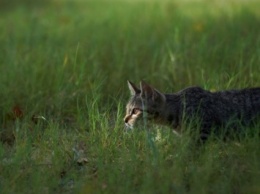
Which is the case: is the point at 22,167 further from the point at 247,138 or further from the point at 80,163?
the point at 247,138

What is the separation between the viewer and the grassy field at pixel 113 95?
4.46 metres

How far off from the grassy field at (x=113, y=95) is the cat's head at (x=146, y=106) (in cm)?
11

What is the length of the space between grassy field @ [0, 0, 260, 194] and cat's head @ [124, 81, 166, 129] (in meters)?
0.11

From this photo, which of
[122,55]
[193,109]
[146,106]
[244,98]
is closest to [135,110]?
[146,106]

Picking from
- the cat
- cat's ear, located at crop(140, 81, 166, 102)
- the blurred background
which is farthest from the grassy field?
cat's ear, located at crop(140, 81, 166, 102)

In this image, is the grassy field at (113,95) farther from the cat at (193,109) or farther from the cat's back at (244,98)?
the cat's back at (244,98)

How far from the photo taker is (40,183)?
14.6 feet

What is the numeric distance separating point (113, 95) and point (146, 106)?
55.4 inches

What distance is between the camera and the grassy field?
4.46 m

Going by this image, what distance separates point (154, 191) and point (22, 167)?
3.61 feet

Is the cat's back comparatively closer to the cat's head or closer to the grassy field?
the grassy field

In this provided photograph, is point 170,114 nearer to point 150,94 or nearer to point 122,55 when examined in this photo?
point 150,94

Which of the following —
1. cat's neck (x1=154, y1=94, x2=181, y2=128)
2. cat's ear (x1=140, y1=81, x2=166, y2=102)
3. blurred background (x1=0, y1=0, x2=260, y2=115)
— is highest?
cat's ear (x1=140, y1=81, x2=166, y2=102)

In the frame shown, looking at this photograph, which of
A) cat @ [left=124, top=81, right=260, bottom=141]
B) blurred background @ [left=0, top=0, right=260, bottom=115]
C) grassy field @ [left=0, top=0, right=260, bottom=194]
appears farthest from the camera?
blurred background @ [left=0, top=0, right=260, bottom=115]
